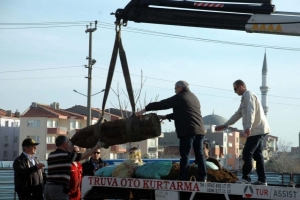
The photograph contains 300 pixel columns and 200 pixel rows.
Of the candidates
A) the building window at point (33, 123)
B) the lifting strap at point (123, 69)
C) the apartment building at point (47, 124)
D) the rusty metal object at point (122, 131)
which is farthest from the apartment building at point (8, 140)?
the lifting strap at point (123, 69)

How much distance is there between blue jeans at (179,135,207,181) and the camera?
921 cm

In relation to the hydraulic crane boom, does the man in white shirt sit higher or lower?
lower

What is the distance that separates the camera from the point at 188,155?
9336 mm

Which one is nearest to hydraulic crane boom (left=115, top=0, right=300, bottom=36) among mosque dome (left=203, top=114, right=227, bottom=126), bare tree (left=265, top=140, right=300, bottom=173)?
bare tree (left=265, top=140, right=300, bottom=173)

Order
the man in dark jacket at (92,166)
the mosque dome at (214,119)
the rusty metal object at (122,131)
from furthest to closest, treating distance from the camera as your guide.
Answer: the mosque dome at (214,119) < the man in dark jacket at (92,166) < the rusty metal object at (122,131)

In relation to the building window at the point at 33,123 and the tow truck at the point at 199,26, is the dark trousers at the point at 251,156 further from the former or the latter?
the building window at the point at 33,123

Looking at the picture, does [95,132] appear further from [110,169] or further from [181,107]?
[181,107]

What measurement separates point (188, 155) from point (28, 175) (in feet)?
8.96

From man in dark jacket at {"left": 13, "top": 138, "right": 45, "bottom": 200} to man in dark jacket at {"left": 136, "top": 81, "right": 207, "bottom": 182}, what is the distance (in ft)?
7.48

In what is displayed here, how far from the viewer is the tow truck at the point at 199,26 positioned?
836 cm

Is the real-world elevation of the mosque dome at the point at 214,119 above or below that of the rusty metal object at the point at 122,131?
above

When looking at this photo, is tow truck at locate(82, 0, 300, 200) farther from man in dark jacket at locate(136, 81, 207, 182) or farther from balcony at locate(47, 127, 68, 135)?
balcony at locate(47, 127, 68, 135)

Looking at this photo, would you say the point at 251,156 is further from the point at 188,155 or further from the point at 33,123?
the point at 33,123

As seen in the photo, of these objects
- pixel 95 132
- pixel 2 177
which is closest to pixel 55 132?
pixel 2 177
